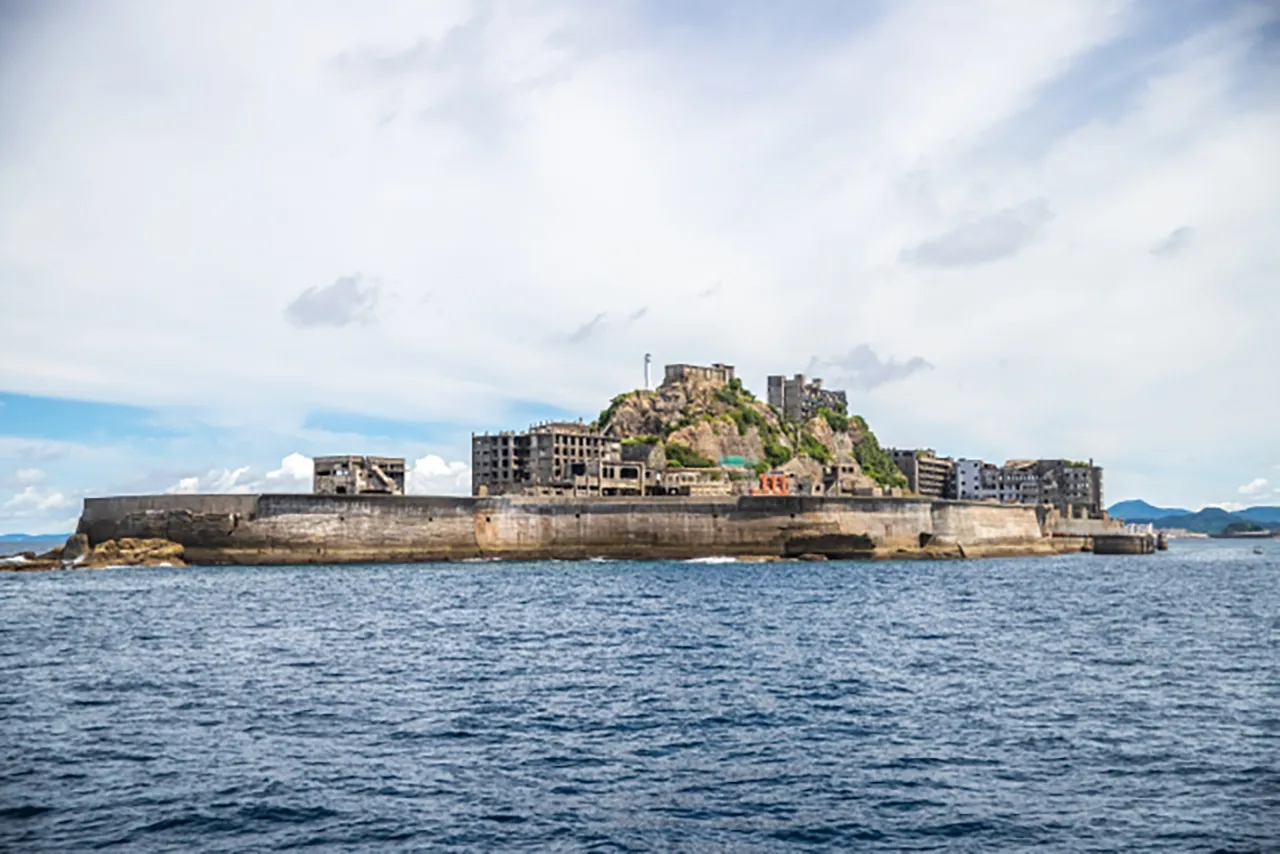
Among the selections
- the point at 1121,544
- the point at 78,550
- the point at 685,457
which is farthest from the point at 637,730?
the point at 1121,544

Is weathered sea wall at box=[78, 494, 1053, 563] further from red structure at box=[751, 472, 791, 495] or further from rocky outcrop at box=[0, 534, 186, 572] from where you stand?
red structure at box=[751, 472, 791, 495]

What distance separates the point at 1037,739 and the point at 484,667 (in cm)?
1690

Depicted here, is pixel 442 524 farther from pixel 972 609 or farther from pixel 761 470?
pixel 761 470

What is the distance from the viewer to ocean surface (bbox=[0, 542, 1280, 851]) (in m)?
18.1

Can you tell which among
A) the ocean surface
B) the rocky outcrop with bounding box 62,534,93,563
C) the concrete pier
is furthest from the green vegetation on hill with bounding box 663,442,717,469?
the ocean surface

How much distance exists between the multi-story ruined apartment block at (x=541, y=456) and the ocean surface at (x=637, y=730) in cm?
9933

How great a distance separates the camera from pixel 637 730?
25391mm

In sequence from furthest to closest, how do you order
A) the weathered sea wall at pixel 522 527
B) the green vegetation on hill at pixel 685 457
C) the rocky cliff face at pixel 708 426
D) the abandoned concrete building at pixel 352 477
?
1. the rocky cliff face at pixel 708 426
2. the green vegetation on hill at pixel 685 457
3. the abandoned concrete building at pixel 352 477
4. the weathered sea wall at pixel 522 527

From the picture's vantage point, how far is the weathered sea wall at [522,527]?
93688mm

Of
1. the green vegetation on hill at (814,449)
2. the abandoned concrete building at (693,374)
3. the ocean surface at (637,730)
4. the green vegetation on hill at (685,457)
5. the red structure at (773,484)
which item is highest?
the abandoned concrete building at (693,374)

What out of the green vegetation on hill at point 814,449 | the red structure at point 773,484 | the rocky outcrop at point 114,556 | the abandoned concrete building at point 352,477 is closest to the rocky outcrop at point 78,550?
the rocky outcrop at point 114,556

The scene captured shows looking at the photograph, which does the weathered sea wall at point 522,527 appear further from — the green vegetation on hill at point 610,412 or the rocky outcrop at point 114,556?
the green vegetation on hill at point 610,412

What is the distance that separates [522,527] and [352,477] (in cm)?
2807

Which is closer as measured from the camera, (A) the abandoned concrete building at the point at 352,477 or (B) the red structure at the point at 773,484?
(A) the abandoned concrete building at the point at 352,477
